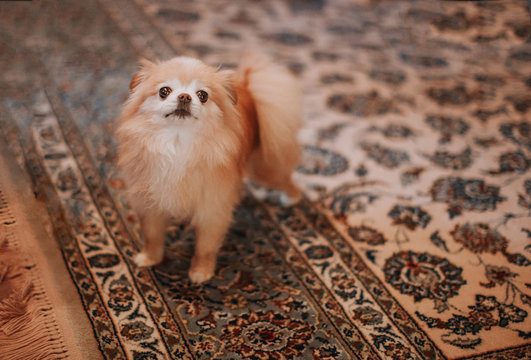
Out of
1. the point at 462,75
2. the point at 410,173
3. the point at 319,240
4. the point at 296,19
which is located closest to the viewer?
the point at 319,240

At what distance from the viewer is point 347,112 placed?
2.49 meters

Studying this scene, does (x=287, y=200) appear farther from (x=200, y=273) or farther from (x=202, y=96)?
(x=202, y=96)

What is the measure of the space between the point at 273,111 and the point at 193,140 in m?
0.41

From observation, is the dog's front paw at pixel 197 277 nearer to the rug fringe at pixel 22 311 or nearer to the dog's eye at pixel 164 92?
the rug fringe at pixel 22 311

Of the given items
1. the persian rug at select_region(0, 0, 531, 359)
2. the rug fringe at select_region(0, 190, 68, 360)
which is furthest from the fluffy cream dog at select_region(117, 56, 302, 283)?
the rug fringe at select_region(0, 190, 68, 360)

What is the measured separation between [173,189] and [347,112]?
1458mm

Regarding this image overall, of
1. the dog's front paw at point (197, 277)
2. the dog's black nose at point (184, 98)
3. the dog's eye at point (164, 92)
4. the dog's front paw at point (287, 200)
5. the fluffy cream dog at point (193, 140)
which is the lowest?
the dog's front paw at point (197, 277)

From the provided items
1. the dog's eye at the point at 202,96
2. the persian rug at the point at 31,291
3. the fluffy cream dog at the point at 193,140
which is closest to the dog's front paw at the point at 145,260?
the fluffy cream dog at the point at 193,140

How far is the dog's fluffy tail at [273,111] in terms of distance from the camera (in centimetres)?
154

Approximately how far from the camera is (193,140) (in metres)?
1.22

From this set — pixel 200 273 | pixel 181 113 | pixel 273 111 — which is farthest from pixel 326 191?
pixel 181 113

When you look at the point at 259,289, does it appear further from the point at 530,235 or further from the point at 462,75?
the point at 462,75

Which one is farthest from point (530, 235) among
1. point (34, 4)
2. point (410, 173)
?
point (34, 4)

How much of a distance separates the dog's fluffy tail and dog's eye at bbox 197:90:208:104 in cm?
35
